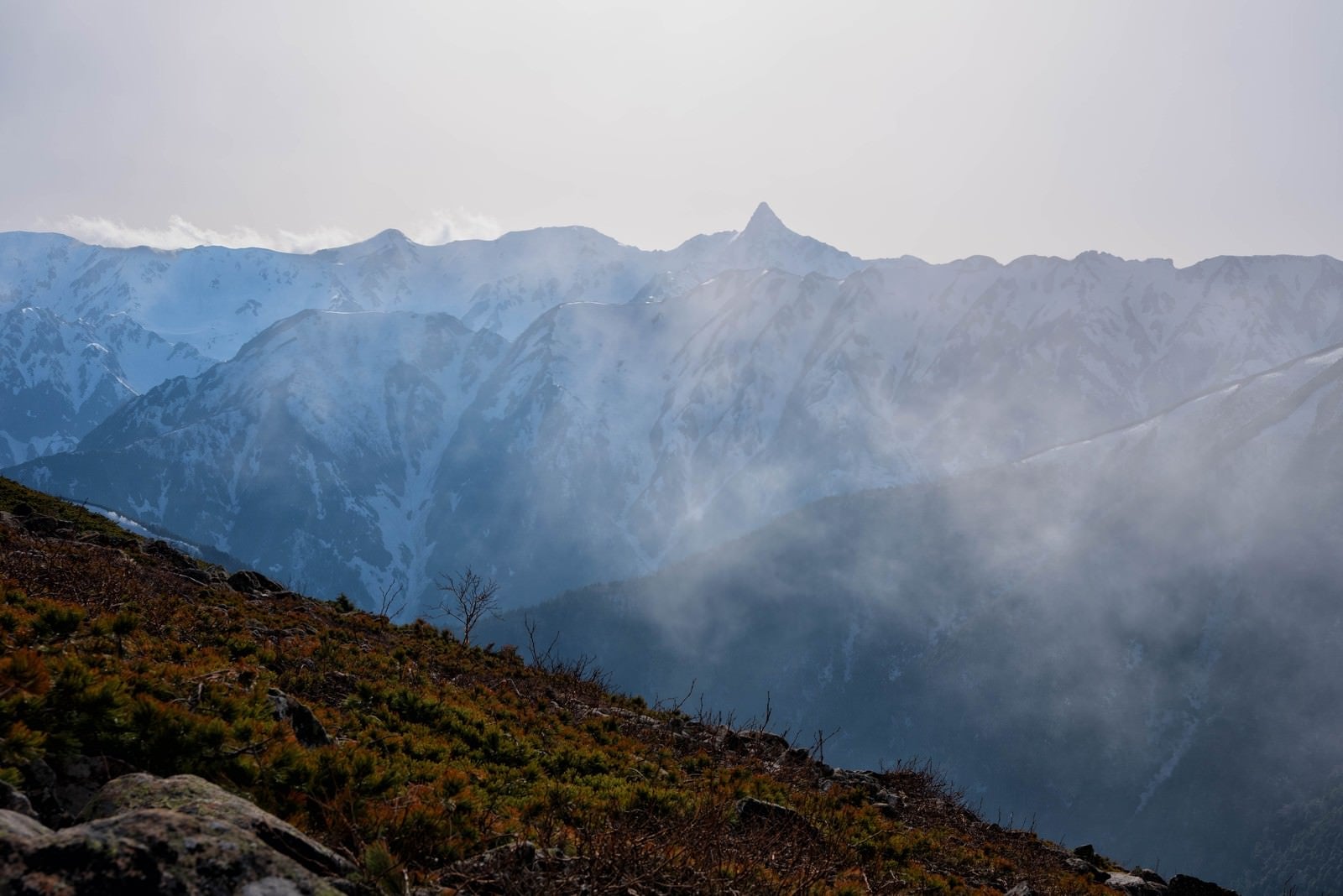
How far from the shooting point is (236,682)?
10.8 m

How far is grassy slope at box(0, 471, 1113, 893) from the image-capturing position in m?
7.02

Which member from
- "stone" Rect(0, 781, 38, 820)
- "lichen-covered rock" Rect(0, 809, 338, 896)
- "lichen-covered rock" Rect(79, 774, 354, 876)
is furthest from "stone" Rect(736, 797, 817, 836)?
"stone" Rect(0, 781, 38, 820)

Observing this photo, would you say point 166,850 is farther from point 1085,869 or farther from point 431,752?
point 1085,869

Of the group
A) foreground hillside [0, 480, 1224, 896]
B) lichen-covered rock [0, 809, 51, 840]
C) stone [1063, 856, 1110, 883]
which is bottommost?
lichen-covered rock [0, 809, 51, 840]

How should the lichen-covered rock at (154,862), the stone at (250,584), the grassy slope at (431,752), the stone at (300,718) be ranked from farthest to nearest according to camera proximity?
the stone at (250,584)
the stone at (300,718)
the grassy slope at (431,752)
the lichen-covered rock at (154,862)

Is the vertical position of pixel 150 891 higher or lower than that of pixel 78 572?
lower

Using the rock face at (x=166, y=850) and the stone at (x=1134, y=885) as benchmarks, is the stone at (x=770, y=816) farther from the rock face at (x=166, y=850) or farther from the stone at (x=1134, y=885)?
the stone at (x=1134, y=885)

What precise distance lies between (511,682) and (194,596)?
9.31 meters

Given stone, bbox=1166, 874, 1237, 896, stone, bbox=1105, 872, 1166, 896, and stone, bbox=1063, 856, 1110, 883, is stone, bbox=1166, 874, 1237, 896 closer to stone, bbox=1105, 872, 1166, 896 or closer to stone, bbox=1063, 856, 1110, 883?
stone, bbox=1105, 872, 1166, 896

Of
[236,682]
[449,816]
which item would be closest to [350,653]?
[236,682]

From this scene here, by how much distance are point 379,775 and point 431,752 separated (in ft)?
13.2

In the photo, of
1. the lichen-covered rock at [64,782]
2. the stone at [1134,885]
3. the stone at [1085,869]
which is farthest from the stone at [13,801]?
the stone at [1085,869]

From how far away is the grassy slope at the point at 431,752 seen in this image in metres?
7.02

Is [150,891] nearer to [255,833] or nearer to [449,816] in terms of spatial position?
[255,833]
